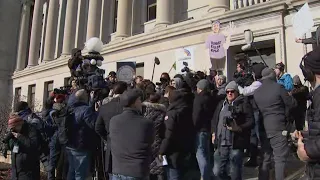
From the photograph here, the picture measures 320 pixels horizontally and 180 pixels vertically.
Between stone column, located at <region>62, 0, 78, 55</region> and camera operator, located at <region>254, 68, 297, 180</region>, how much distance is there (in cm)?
2255

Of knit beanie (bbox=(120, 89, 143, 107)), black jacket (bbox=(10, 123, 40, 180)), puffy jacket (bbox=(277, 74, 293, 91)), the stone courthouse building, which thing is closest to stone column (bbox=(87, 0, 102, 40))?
the stone courthouse building

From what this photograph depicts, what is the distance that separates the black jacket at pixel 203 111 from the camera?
6.56 metres

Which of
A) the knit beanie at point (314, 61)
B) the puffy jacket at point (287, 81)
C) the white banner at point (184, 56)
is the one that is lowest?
the knit beanie at point (314, 61)

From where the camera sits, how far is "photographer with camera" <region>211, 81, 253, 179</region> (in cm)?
603

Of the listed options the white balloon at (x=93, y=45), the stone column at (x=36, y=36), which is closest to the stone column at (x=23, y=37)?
the stone column at (x=36, y=36)

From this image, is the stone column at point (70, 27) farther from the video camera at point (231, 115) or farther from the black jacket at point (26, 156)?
the video camera at point (231, 115)

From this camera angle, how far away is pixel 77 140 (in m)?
6.60

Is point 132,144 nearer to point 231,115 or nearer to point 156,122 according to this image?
point 156,122

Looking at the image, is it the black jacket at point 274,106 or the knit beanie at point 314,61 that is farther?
the black jacket at point 274,106

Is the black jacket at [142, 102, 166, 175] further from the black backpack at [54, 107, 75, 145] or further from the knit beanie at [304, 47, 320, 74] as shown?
the knit beanie at [304, 47, 320, 74]

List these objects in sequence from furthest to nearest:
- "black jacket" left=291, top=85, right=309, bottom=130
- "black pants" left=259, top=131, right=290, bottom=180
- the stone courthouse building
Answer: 1. the stone courthouse building
2. "black jacket" left=291, top=85, right=309, bottom=130
3. "black pants" left=259, top=131, right=290, bottom=180

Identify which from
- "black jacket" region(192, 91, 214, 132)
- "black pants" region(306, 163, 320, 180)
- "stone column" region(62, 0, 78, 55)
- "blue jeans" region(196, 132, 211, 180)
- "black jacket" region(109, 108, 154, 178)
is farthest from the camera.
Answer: "stone column" region(62, 0, 78, 55)

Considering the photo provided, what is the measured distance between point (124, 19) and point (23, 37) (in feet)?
56.1

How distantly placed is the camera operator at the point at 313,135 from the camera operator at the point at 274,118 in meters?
2.87
